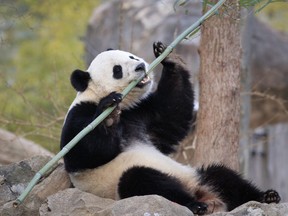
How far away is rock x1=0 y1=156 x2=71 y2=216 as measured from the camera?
5.78m

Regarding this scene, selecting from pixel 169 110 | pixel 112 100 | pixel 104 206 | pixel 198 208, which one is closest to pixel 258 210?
pixel 198 208

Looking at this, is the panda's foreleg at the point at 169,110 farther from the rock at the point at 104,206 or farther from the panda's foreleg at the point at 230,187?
the rock at the point at 104,206

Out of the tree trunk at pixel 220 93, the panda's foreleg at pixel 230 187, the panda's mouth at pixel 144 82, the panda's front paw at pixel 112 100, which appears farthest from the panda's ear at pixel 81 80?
the tree trunk at pixel 220 93

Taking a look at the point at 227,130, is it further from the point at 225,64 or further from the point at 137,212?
the point at 137,212

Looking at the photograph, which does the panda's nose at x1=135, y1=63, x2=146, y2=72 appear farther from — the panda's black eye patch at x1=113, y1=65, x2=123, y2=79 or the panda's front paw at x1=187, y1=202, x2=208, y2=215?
the panda's front paw at x1=187, y1=202, x2=208, y2=215

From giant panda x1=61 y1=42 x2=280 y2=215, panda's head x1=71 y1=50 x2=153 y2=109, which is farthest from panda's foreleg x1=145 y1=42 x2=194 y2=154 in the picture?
panda's head x1=71 y1=50 x2=153 y2=109

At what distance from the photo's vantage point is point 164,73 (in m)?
6.26

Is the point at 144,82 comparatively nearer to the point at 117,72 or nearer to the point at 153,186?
the point at 117,72

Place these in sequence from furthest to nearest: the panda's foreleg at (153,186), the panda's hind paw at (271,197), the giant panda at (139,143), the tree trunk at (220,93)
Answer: the tree trunk at (220,93) → the panda's hind paw at (271,197) → the giant panda at (139,143) → the panda's foreleg at (153,186)

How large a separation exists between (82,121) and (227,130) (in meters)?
1.63

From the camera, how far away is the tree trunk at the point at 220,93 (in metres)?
6.60

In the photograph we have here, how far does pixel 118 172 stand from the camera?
556cm

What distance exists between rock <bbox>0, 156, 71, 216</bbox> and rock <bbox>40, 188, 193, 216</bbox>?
1.38 ft

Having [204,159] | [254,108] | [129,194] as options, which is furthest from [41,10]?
[129,194]
